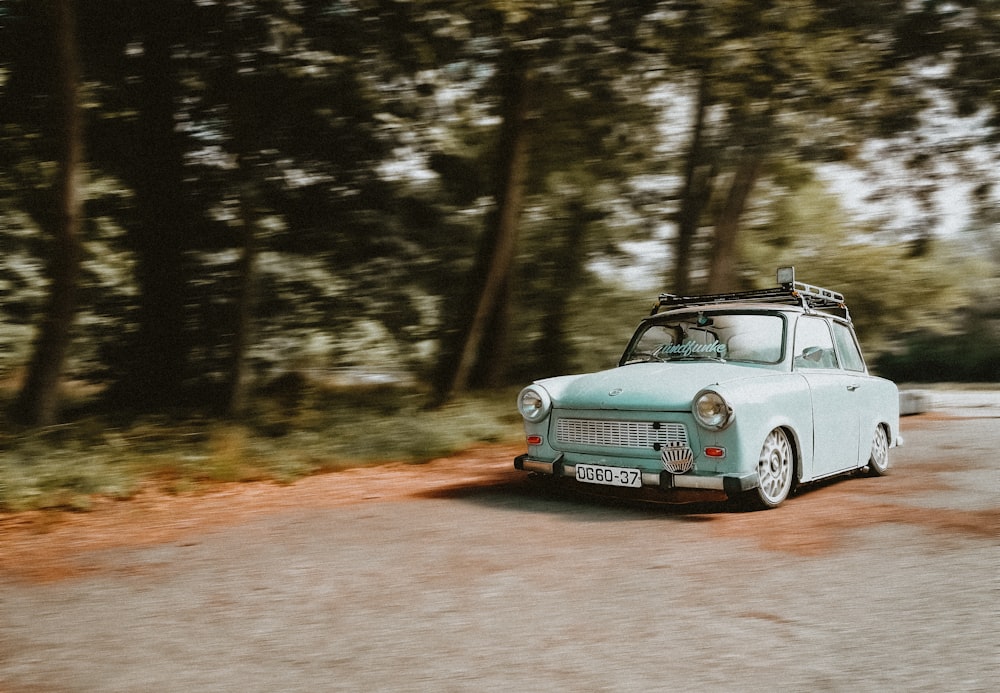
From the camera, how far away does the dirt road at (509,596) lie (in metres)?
3.55

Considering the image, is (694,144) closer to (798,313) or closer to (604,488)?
(798,313)

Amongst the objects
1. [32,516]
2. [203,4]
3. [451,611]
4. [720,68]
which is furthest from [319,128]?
[451,611]

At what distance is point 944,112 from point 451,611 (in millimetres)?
13902

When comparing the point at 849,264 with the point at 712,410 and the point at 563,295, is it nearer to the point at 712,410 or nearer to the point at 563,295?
the point at 563,295

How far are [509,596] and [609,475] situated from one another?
7.74ft

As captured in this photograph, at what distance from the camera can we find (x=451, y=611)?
432 cm

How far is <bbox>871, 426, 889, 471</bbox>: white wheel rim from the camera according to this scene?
838 cm

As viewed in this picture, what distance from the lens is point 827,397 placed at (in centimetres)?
738

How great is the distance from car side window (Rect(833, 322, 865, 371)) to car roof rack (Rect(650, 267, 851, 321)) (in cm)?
23

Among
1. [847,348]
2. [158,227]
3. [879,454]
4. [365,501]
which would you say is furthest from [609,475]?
[158,227]

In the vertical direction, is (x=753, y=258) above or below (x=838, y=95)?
below

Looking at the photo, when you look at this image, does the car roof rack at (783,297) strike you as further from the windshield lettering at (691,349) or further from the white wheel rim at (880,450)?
the white wheel rim at (880,450)

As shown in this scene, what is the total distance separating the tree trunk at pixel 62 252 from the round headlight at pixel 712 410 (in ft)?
25.1

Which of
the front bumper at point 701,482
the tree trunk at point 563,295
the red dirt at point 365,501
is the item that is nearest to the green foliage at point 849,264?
the tree trunk at point 563,295
